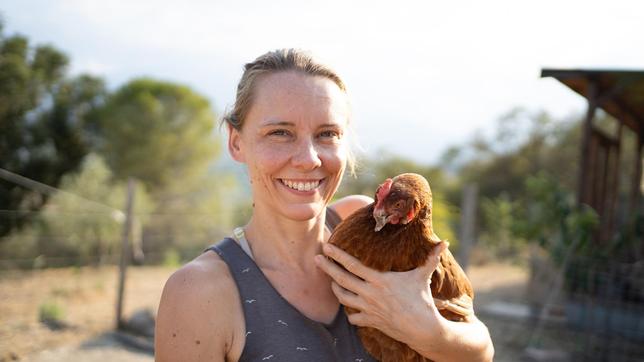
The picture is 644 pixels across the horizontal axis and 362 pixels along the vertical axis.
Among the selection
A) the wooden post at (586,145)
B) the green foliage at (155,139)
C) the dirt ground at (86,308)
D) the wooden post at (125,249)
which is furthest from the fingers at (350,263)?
the green foliage at (155,139)

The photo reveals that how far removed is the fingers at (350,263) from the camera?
4.94 feet

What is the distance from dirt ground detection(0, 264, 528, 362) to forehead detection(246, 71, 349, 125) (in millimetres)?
4731

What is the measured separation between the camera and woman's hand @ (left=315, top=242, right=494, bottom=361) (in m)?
1.40

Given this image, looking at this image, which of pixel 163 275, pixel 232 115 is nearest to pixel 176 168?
pixel 163 275

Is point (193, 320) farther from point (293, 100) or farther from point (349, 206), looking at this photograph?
point (349, 206)

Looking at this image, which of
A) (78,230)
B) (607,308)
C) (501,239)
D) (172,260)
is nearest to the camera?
(607,308)

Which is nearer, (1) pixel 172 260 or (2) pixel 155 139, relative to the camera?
(1) pixel 172 260

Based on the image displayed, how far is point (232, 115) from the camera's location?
1.60m

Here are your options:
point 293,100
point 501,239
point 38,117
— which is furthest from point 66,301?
point 38,117

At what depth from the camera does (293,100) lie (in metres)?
1.47

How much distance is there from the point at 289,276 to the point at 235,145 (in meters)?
0.43

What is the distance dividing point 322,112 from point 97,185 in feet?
50.1

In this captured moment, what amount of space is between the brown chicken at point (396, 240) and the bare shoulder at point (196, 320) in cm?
37

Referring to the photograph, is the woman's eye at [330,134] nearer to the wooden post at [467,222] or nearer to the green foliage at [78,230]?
the wooden post at [467,222]
